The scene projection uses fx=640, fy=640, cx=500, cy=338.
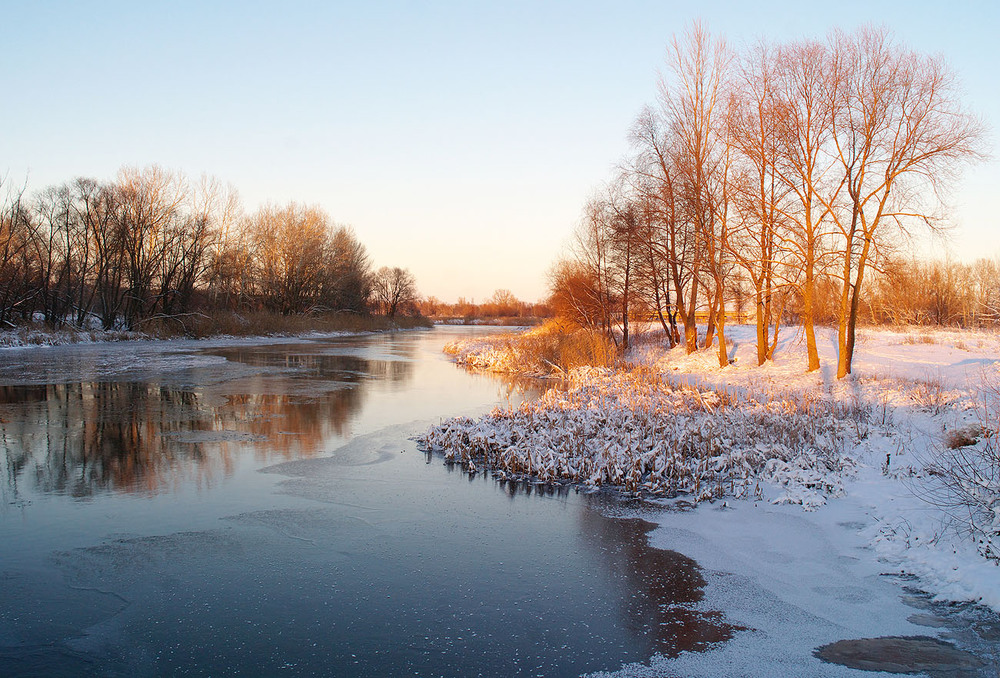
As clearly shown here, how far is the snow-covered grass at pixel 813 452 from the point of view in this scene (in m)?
6.21

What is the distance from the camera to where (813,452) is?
9258 millimetres

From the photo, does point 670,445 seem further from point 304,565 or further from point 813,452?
point 304,565

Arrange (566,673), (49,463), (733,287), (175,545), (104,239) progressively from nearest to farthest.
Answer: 1. (566,673)
2. (175,545)
3. (49,463)
4. (733,287)
5. (104,239)

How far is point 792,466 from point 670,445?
1.71m

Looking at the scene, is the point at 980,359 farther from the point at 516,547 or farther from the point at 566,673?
the point at 566,673

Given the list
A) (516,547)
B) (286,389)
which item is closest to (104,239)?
(286,389)

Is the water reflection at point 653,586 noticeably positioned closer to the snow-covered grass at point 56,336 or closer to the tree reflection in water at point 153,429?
the tree reflection in water at point 153,429

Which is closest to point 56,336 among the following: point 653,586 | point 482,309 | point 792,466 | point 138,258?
point 138,258

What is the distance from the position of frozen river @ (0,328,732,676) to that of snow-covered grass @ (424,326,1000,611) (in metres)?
1.00

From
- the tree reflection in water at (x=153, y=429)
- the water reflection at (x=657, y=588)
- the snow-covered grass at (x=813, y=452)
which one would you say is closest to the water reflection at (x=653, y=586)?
the water reflection at (x=657, y=588)

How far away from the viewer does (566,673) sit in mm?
4156

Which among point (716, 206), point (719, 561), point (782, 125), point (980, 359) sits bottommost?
point (719, 561)

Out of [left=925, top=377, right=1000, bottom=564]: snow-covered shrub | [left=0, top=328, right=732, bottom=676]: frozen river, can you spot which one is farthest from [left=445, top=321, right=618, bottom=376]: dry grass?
[left=925, top=377, right=1000, bottom=564]: snow-covered shrub

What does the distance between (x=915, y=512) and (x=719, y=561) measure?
241 centimetres
